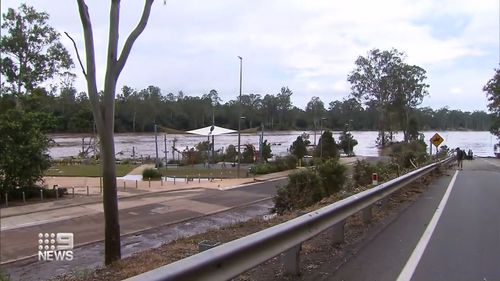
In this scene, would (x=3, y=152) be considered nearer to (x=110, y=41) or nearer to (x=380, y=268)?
(x=110, y=41)

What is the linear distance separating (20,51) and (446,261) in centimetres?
5643

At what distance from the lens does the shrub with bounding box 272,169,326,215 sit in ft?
60.3

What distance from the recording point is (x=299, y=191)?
61.4ft

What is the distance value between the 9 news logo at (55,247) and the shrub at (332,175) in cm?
897

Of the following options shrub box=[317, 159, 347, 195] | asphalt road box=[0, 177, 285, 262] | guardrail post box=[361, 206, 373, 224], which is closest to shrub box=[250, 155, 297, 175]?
asphalt road box=[0, 177, 285, 262]

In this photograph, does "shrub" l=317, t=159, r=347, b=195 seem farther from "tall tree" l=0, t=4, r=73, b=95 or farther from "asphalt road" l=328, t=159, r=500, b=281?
"tall tree" l=0, t=4, r=73, b=95

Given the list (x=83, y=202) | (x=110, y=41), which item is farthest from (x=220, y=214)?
(x=110, y=41)

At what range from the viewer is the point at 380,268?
22.1 feet

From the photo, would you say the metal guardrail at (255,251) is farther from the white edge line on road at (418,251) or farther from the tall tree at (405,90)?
the tall tree at (405,90)

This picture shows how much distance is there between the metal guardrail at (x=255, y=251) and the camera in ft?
12.1

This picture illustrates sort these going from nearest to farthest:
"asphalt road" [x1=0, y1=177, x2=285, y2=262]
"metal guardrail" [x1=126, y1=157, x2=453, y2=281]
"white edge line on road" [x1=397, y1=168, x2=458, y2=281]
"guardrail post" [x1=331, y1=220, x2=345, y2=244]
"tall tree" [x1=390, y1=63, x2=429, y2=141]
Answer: "metal guardrail" [x1=126, y1=157, x2=453, y2=281]
"white edge line on road" [x1=397, y1=168, x2=458, y2=281]
"guardrail post" [x1=331, y1=220, x2=345, y2=244]
"asphalt road" [x1=0, y1=177, x2=285, y2=262]
"tall tree" [x1=390, y1=63, x2=429, y2=141]

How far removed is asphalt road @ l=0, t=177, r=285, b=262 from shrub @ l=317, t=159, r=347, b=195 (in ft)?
19.6

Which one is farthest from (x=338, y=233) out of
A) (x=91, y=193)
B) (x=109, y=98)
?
(x=91, y=193)

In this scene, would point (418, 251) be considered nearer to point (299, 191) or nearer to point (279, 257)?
point (279, 257)
